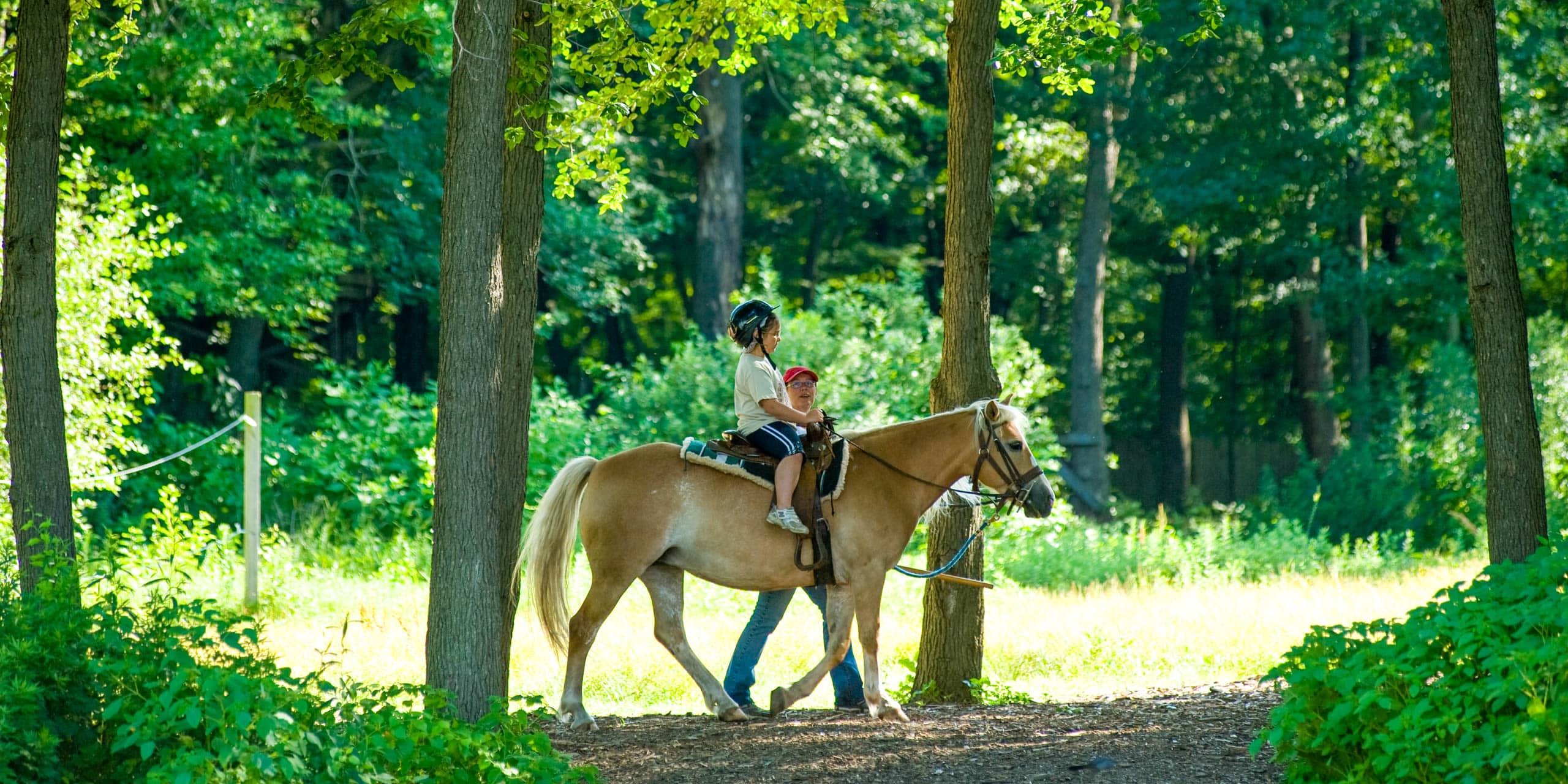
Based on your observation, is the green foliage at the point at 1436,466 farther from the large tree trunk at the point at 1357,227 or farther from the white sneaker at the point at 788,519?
the white sneaker at the point at 788,519

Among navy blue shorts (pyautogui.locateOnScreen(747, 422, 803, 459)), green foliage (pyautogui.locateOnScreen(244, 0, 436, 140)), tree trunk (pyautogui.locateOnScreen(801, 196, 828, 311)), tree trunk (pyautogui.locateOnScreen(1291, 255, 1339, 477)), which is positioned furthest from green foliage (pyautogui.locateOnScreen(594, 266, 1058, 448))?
tree trunk (pyautogui.locateOnScreen(801, 196, 828, 311))

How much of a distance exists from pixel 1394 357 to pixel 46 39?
3042cm

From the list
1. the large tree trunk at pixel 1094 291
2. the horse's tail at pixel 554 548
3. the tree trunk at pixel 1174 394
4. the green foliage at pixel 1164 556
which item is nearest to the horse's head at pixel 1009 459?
the horse's tail at pixel 554 548

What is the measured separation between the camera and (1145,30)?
86.0 feet

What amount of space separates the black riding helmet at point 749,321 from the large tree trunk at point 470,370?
1.99m

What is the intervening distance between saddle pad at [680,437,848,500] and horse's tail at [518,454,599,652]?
2.06 ft

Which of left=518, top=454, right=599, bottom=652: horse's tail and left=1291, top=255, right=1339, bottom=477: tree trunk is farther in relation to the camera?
left=1291, top=255, right=1339, bottom=477: tree trunk

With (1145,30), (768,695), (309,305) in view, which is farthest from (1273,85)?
(768,695)

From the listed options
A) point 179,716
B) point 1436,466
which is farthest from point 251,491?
point 1436,466

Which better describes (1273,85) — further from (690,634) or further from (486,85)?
(486,85)

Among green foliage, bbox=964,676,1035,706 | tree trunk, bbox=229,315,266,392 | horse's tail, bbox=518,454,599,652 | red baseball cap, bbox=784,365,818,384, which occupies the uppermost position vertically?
tree trunk, bbox=229,315,266,392

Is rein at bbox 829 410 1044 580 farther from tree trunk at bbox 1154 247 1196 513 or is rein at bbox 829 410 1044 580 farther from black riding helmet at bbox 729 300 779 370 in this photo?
tree trunk at bbox 1154 247 1196 513

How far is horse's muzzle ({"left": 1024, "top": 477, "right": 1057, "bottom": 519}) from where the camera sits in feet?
26.5

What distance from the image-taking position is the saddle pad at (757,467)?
8047 millimetres
